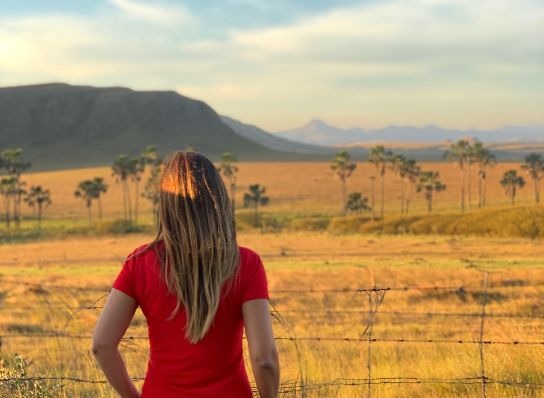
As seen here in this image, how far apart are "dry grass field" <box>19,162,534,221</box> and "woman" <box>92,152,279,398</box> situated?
107736 mm

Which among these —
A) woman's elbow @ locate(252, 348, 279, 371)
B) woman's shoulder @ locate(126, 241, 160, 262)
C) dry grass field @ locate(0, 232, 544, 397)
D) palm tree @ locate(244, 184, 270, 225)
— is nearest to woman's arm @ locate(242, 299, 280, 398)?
woman's elbow @ locate(252, 348, 279, 371)

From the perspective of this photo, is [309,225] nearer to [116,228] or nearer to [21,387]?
[116,228]

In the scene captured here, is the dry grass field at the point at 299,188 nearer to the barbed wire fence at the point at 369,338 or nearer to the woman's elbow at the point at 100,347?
the barbed wire fence at the point at 369,338

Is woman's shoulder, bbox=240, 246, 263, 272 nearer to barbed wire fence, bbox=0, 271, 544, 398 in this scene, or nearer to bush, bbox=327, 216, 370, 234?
barbed wire fence, bbox=0, 271, 544, 398

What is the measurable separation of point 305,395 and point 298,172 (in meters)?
162

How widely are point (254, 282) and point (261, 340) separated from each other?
0.24 meters

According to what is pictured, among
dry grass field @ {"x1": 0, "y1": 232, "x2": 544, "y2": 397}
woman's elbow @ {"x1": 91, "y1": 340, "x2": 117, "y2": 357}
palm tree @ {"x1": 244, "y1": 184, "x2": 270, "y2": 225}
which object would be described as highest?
woman's elbow @ {"x1": 91, "y1": 340, "x2": 117, "y2": 357}

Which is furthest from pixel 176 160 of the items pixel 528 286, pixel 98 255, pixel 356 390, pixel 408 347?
pixel 98 255

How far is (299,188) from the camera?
14412cm

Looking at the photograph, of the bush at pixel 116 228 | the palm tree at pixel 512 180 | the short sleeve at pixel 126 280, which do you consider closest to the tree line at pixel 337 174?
the palm tree at pixel 512 180

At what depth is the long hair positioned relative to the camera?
2.90 metres

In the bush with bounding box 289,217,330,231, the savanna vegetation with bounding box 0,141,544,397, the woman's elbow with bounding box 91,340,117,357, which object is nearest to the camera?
the woman's elbow with bounding box 91,340,117,357

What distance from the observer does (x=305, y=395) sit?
6031 millimetres

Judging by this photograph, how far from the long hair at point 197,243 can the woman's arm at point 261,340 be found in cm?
15
